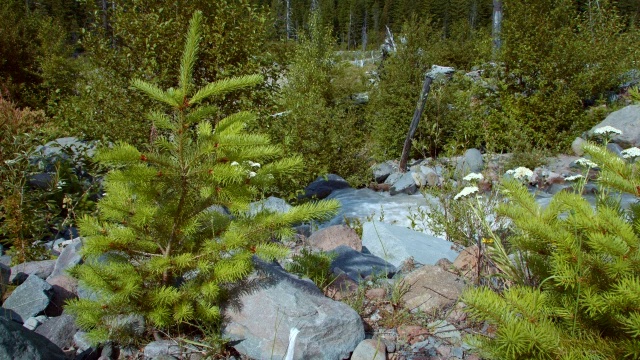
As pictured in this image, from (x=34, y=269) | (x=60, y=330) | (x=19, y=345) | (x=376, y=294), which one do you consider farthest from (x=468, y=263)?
(x=34, y=269)

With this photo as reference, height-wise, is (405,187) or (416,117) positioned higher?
(416,117)

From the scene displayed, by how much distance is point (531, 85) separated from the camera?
11.5 metres

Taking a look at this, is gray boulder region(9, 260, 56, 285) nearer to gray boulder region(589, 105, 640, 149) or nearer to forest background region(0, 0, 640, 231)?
forest background region(0, 0, 640, 231)

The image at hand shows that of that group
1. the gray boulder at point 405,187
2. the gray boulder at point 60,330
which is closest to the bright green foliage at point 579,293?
the gray boulder at point 60,330

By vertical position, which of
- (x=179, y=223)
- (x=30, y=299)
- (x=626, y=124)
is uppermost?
(x=179, y=223)

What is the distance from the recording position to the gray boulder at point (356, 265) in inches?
136

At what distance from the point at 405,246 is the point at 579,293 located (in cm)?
248

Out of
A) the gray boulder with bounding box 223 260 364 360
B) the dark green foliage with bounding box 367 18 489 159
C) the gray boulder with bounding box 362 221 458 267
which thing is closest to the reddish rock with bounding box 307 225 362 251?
the gray boulder with bounding box 362 221 458 267

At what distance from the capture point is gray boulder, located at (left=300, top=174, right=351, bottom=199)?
896cm

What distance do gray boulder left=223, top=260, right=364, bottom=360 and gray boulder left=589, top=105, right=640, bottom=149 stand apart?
32.4 ft

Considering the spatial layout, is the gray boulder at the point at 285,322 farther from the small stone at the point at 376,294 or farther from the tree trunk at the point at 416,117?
the tree trunk at the point at 416,117

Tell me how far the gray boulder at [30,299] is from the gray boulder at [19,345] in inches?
31.9

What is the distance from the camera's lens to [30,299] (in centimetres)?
286

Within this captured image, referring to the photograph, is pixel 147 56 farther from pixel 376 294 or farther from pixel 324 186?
pixel 376 294
